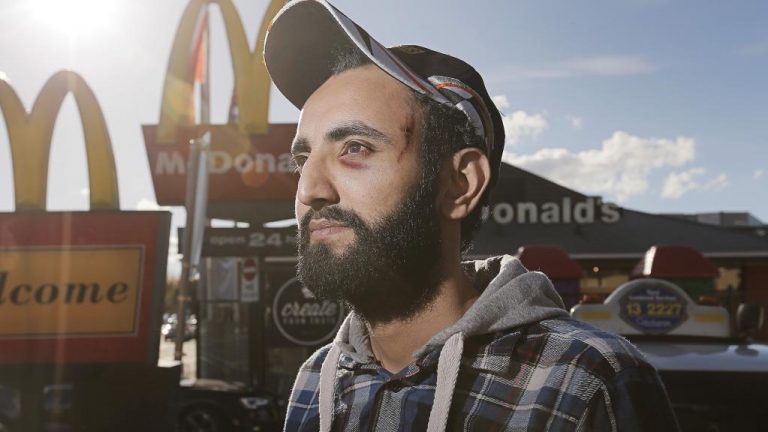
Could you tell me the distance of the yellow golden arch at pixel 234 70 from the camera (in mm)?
11969

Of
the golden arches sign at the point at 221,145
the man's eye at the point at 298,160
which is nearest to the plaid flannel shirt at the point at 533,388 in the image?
the man's eye at the point at 298,160

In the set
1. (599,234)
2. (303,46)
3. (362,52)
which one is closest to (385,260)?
(362,52)

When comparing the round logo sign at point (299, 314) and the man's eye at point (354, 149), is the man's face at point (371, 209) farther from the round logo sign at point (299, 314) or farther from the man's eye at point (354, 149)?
the round logo sign at point (299, 314)

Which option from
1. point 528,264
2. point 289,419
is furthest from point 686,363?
point 528,264

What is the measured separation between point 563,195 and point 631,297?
18101 mm

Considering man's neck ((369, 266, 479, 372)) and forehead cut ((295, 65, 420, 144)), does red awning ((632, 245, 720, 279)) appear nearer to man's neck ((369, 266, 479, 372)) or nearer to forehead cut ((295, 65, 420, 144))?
man's neck ((369, 266, 479, 372))

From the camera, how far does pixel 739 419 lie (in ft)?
13.1

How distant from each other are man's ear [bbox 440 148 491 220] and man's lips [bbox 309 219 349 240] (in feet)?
0.78

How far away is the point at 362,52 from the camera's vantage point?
5.51 feet

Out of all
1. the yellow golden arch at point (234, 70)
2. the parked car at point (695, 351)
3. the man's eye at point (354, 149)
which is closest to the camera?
the man's eye at point (354, 149)

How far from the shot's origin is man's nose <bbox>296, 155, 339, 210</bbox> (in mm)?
1623

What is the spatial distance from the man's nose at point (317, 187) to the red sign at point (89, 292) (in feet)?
17.0

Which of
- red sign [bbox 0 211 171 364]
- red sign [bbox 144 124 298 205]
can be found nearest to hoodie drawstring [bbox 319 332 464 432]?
red sign [bbox 0 211 171 364]

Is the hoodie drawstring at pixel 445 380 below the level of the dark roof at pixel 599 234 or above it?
below
